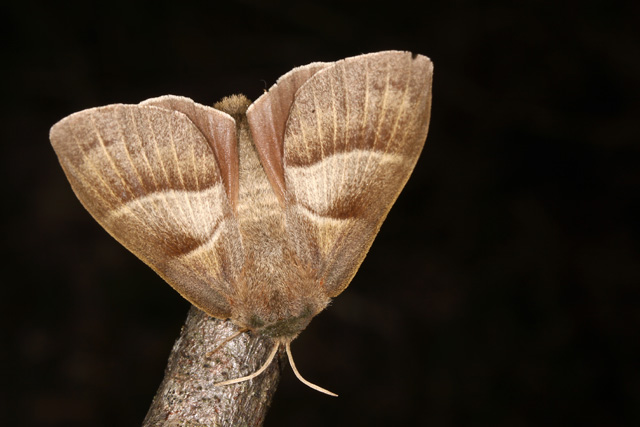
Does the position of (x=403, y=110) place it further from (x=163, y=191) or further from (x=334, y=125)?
(x=163, y=191)

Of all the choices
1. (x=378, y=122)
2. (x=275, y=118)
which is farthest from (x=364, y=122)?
(x=275, y=118)

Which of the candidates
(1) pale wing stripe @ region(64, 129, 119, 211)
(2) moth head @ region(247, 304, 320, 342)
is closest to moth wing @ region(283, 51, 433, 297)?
(2) moth head @ region(247, 304, 320, 342)

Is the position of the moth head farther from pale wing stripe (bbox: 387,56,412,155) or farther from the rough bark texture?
pale wing stripe (bbox: 387,56,412,155)

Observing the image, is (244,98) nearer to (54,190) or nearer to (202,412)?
(202,412)

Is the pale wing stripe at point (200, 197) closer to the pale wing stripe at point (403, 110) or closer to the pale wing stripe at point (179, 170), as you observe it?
the pale wing stripe at point (179, 170)

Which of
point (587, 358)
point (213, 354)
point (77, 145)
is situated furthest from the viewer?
point (587, 358)

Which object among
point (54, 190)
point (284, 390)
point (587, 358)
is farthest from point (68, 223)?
point (587, 358)
